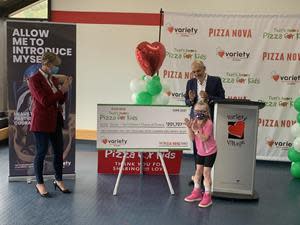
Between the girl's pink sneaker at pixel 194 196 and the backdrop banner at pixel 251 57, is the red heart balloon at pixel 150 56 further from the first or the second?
the girl's pink sneaker at pixel 194 196

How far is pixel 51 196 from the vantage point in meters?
4.06

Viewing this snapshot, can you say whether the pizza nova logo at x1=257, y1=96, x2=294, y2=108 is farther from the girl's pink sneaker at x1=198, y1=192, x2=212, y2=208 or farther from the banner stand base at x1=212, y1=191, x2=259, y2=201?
the girl's pink sneaker at x1=198, y1=192, x2=212, y2=208

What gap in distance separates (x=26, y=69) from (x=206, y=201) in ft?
7.95

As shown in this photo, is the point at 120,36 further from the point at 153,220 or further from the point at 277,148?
the point at 153,220

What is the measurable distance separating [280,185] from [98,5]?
389cm

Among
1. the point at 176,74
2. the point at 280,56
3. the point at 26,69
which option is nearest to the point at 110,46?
the point at 176,74

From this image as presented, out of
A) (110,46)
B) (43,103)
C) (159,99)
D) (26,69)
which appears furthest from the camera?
(110,46)

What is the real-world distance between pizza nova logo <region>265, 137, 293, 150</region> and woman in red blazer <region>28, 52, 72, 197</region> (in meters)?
3.12

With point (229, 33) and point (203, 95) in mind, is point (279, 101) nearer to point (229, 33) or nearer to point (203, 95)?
point (229, 33)

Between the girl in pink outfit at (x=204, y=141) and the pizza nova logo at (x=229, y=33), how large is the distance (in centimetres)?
209

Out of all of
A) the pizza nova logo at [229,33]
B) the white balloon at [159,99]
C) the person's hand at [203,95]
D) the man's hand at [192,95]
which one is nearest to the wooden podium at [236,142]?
the person's hand at [203,95]

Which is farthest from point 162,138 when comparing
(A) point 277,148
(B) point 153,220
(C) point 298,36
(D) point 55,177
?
(C) point 298,36

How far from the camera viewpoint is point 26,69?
4.34 metres

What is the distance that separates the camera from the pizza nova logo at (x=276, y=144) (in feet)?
18.8
